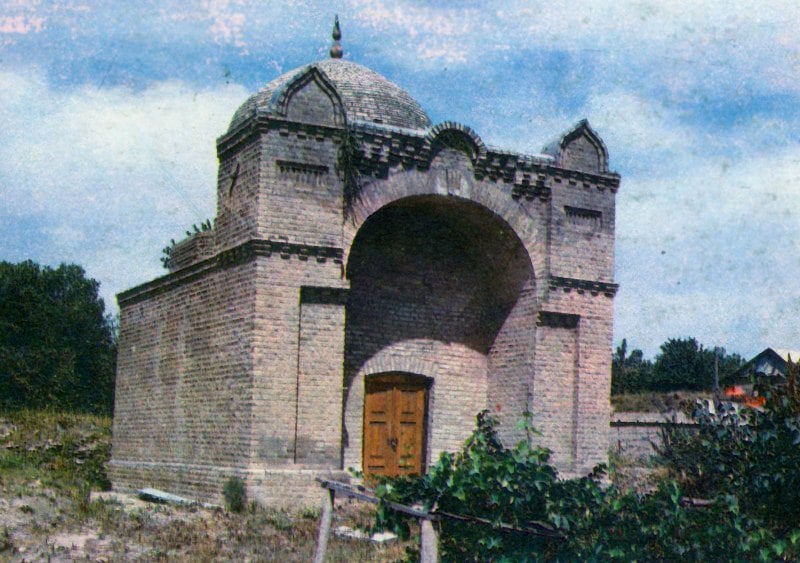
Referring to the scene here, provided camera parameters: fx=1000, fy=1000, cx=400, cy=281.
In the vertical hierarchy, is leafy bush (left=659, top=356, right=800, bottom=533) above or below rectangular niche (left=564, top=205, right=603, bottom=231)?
below

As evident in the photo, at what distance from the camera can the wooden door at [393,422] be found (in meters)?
16.8

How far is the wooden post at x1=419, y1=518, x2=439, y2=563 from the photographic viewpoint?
790cm

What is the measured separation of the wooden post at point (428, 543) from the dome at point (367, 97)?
1135cm

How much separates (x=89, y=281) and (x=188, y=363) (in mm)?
38931

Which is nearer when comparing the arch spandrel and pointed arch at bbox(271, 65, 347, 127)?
pointed arch at bbox(271, 65, 347, 127)

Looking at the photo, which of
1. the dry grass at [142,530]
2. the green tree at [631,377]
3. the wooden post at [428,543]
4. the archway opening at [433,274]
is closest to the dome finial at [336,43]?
the archway opening at [433,274]

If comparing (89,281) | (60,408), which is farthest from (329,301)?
(89,281)

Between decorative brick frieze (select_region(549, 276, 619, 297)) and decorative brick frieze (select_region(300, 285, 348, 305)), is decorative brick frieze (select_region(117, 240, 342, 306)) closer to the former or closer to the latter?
decorative brick frieze (select_region(300, 285, 348, 305))

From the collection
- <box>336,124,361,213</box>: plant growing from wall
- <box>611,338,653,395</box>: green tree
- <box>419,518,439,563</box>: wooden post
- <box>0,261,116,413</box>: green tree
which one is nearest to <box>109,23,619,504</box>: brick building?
<box>336,124,361,213</box>: plant growing from wall

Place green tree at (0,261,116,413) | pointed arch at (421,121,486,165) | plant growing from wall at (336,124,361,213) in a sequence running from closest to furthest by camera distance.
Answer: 1. plant growing from wall at (336,124,361,213)
2. pointed arch at (421,121,486,165)
3. green tree at (0,261,116,413)

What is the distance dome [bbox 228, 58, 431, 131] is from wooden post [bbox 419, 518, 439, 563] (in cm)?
1135

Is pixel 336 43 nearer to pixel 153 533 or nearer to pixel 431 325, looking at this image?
pixel 431 325

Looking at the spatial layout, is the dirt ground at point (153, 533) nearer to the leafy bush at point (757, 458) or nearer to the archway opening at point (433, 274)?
the archway opening at point (433, 274)

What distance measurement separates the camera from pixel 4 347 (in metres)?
44.5
